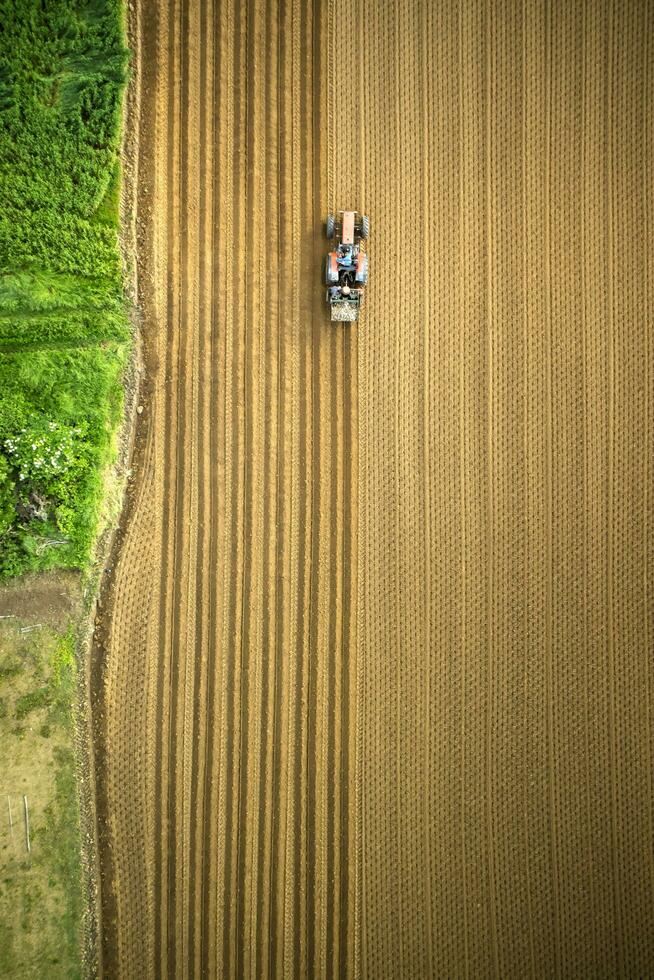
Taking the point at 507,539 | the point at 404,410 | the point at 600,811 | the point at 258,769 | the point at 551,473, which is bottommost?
the point at 600,811

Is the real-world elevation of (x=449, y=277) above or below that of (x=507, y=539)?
above

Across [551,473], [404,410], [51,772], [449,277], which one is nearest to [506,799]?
[551,473]

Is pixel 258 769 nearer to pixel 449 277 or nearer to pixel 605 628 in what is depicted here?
pixel 605 628

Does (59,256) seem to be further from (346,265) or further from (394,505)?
(394,505)

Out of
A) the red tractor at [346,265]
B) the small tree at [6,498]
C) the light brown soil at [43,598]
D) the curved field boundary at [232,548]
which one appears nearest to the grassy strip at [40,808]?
the light brown soil at [43,598]

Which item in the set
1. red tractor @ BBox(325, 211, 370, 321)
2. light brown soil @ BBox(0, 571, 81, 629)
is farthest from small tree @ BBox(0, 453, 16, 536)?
red tractor @ BBox(325, 211, 370, 321)

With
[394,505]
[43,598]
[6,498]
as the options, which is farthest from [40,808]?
[394,505]
